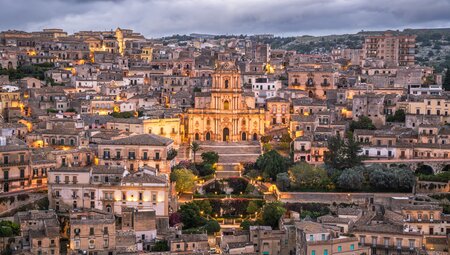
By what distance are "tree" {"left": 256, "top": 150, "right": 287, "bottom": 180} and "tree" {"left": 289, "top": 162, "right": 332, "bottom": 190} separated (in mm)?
2222

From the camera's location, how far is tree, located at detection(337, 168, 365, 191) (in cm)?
5344

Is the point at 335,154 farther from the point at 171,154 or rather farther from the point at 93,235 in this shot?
the point at 93,235

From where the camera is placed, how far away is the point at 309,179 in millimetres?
54375

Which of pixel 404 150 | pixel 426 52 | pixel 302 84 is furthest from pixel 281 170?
pixel 426 52

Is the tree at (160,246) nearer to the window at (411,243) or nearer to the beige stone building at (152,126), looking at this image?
the window at (411,243)

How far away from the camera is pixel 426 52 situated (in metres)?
136

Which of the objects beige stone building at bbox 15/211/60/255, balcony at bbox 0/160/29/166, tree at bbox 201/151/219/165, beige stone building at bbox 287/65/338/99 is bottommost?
beige stone building at bbox 15/211/60/255

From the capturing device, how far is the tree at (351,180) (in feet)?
175

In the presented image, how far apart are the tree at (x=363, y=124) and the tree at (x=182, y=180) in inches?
726

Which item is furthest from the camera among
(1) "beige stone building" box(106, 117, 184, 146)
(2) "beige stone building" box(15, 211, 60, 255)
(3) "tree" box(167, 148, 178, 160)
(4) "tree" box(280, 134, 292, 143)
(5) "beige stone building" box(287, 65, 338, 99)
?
(5) "beige stone building" box(287, 65, 338, 99)

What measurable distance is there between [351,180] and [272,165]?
634cm

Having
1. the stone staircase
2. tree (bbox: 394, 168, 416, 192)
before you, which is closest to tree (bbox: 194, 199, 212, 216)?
the stone staircase

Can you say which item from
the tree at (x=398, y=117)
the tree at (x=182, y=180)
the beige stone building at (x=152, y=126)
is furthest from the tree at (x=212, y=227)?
the tree at (x=398, y=117)

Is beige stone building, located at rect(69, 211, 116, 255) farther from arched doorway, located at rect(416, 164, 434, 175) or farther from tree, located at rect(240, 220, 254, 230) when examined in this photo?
arched doorway, located at rect(416, 164, 434, 175)
